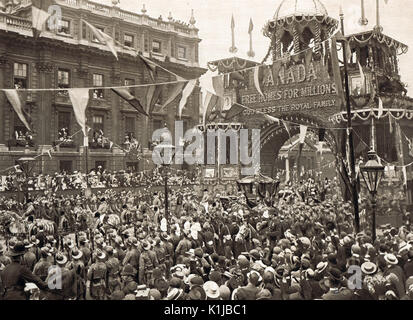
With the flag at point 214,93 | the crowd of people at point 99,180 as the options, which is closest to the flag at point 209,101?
the flag at point 214,93

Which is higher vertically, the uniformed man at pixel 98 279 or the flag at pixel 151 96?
the flag at pixel 151 96

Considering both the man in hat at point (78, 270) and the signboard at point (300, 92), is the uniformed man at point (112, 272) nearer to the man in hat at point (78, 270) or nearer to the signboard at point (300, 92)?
the man in hat at point (78, 270)

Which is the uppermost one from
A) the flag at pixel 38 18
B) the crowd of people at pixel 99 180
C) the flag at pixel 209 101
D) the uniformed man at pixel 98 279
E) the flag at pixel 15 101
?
the flag at pixel 38 18

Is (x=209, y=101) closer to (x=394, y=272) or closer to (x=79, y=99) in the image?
(x=79, y=99)

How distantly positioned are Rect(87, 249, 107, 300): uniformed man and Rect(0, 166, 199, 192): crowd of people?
15.0 metres

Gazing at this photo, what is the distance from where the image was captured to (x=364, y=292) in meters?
6.38

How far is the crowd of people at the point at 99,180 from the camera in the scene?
2300cm

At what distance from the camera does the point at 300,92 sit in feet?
72.8

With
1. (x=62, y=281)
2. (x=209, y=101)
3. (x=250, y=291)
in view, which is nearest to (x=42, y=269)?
(x=62, y=281)

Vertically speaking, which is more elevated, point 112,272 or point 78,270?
point 78,270

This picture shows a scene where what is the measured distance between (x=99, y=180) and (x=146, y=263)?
18.1 m

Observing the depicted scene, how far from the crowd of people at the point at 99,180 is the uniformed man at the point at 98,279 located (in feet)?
49.3

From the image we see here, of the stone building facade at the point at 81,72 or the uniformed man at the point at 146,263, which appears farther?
the stone building facade at the point at 81,72

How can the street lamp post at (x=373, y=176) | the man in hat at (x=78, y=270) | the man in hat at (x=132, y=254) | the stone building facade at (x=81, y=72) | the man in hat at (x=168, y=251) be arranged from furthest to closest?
the stone building facade at (x=81, y=72), the man in hat at (x=168, y=251), the man in hat at (x=132, y=254), the street lamp post at (x=373, y=176), the man in hat at (x=78, y=270)
